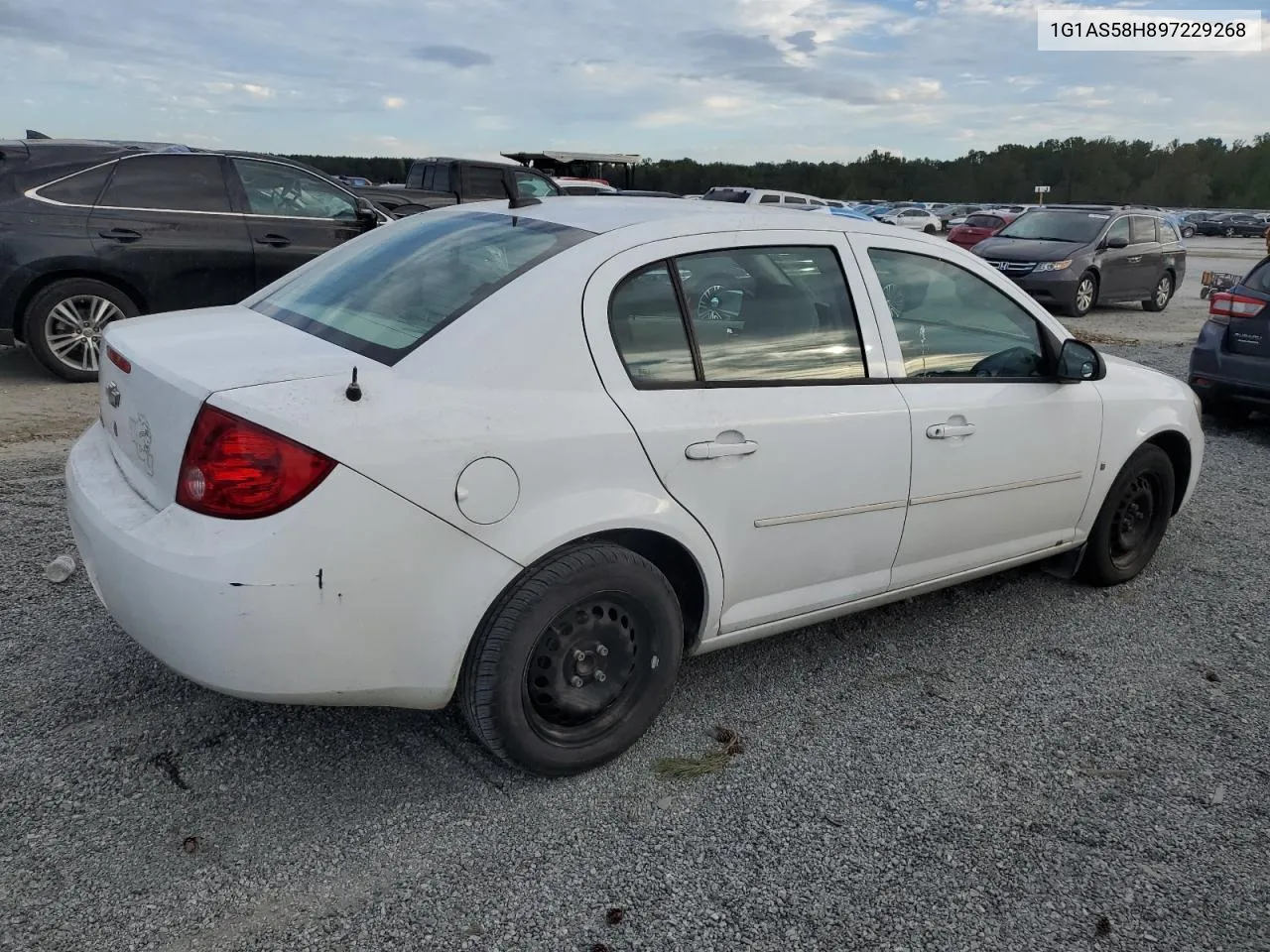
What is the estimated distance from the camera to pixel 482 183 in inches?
629

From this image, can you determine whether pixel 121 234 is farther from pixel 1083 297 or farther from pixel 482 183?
pixel 1083 297

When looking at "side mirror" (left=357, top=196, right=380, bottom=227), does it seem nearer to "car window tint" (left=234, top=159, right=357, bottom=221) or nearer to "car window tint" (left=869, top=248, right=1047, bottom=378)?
"car window tint" (left=234, top=159, right=357, bottom=221)

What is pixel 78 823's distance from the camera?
257cm

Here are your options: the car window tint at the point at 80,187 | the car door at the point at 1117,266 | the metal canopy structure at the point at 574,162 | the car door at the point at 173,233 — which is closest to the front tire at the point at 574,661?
the car door at the point at 173,233

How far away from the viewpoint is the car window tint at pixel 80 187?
7465mm

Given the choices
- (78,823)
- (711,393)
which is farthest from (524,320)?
(78,823)

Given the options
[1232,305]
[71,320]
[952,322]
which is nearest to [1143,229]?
[1232,305]

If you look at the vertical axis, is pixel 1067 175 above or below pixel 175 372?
above

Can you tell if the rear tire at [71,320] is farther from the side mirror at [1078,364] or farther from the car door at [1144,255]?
the car door at [1144,255]

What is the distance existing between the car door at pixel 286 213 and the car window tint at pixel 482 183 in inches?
276

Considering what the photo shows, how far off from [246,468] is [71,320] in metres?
6.26

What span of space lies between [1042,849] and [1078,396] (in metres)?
1.96

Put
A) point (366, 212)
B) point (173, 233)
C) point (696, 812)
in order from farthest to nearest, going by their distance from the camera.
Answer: point (366, 212)
point (173, 233)
point (696, 812)

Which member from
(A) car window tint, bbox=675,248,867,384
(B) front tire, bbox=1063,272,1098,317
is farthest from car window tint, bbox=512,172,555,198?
(A) car window tint, bbox=675,248,867,384
